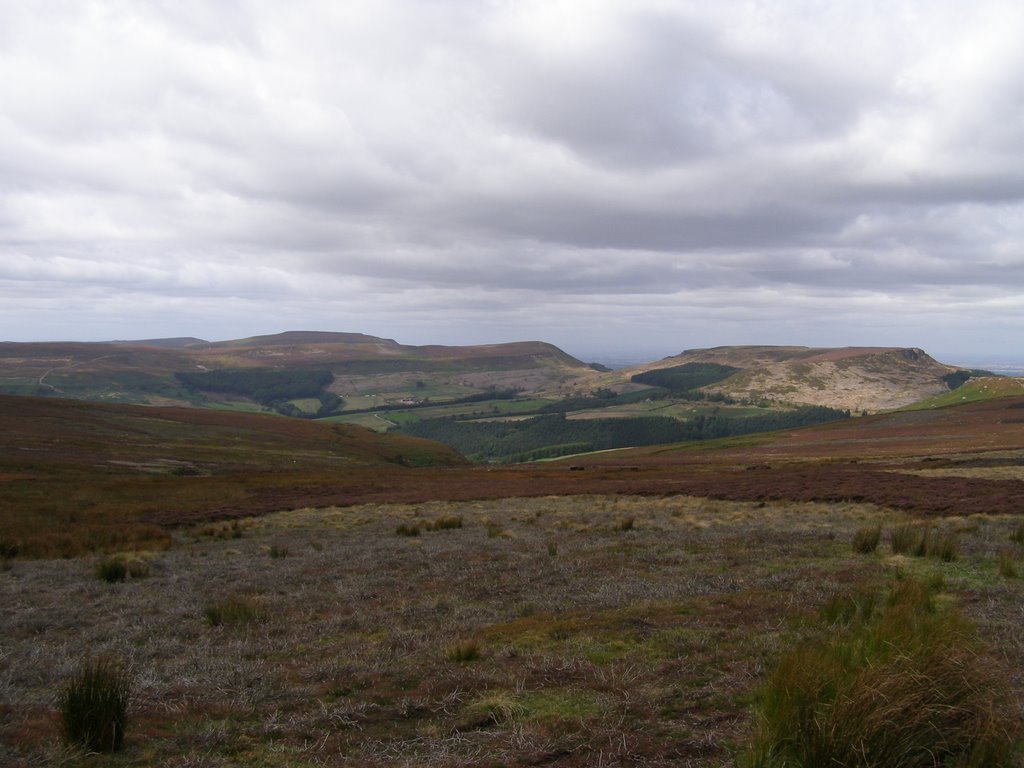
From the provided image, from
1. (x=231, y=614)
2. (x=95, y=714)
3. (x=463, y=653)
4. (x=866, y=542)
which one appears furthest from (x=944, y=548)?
(x=95, y=714)

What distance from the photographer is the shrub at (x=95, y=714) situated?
556 centimetres

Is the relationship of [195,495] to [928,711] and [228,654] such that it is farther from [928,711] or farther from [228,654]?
[928,711]

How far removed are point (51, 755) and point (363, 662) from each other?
356 centimetres

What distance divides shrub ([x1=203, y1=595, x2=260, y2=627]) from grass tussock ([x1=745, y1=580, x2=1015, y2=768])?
9369 mm

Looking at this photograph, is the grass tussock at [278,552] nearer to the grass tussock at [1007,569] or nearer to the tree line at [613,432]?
the grass tussock at [1007,569]

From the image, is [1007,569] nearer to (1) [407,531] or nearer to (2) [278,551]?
(1) [407,531]

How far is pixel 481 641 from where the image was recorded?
28.4 ft

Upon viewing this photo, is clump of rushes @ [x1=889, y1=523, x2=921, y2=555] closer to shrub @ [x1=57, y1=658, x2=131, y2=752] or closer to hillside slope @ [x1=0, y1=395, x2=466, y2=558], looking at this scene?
shrub @ [x1=57, y1=658, x2=131, y2=752]

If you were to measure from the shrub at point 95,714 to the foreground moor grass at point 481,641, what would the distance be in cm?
16

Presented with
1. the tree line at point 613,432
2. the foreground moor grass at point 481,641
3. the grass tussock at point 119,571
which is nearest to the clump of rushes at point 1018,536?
the foreground moor grass at point 481,641

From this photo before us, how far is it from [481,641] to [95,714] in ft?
15.1

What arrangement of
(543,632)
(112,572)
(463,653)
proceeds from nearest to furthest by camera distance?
(463,653) → (543,632) → (112,572)

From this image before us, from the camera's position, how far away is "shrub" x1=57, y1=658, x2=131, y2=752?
5559 mm

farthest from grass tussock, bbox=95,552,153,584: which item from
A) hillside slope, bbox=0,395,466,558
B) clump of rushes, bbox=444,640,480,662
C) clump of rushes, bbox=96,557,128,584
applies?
clump of rushes, bbox=444,640,480,662
